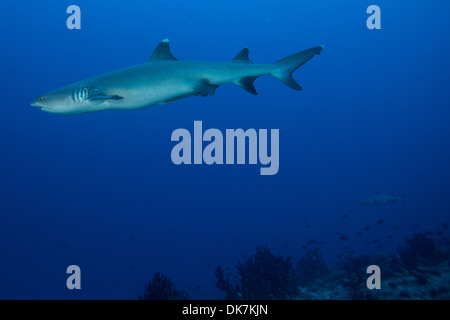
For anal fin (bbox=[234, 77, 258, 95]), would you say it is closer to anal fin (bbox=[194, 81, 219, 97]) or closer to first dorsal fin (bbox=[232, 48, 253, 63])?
first dorsal fin (bbox=[232, 48, 253, 63])

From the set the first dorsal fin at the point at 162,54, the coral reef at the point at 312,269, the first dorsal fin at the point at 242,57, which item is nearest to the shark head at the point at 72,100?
the first dorsal fin at the point at 162,54

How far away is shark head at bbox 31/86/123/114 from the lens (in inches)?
131

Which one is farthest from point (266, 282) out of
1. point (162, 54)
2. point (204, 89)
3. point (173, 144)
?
point (173, 144)

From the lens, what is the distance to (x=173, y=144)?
85125 millimetres

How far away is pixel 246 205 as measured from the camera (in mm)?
101500

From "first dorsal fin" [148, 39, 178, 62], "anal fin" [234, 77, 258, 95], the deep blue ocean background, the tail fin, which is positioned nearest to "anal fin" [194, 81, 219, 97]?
"anal fin" [234, 77, 258, 95]

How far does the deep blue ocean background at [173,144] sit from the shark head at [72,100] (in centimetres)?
3614

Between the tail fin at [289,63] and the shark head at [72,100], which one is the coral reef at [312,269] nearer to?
the tail fin at [289,63]

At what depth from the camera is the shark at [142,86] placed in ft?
11.2

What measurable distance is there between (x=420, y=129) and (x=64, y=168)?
136601mm

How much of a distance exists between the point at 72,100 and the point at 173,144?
82887 millimetres

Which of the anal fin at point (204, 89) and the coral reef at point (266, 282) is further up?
the anal fin at point (204, 89)
